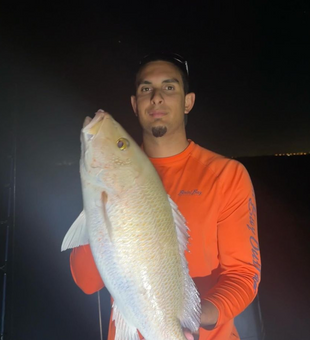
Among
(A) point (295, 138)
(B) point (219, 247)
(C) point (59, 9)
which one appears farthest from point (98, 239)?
(A) point (295, 138)

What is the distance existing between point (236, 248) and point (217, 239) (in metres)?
0.10

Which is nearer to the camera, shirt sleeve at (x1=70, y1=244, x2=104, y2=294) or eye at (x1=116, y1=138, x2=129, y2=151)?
eye at (x1=116, y1=138, x2=129, y2=151)

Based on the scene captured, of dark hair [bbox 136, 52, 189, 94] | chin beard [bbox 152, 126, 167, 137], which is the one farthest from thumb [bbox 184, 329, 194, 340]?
dark hair [bbox 136, 52, 189, 94]

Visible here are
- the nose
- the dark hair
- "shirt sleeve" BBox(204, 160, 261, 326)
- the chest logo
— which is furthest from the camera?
the dark hair

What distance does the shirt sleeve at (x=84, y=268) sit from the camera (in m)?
1.08

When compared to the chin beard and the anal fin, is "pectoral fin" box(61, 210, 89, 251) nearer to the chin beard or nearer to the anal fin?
the anal fin

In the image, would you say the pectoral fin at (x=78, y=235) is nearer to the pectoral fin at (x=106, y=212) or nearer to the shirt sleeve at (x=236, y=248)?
the pectoral fin at (x=106, y=212)

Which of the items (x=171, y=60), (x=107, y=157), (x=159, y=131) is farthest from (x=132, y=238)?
(x=171, y=60)

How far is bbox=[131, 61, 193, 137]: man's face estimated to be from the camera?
1.42 m

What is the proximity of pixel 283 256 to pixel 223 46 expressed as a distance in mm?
2528

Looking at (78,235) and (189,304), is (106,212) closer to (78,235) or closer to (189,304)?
(78,235)

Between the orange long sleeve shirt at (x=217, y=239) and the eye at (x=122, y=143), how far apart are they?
442mm

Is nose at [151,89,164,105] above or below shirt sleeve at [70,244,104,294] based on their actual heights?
above

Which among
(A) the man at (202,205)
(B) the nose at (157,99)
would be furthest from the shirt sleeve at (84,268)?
(B) the nose at (157,99)
